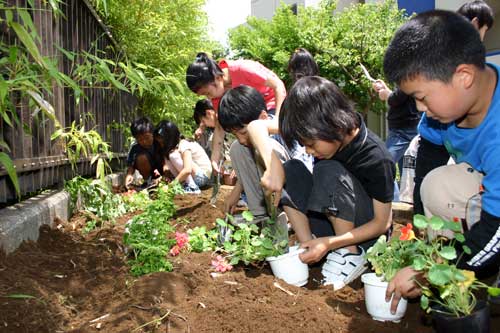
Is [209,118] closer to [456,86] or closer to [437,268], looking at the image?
[456,86]

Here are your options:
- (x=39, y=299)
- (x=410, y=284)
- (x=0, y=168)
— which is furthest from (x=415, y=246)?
(x=0, y=168)

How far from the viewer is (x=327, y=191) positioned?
2283mm

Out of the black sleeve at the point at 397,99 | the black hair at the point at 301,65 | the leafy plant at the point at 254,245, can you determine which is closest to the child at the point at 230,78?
the black hair at the point at 301,65

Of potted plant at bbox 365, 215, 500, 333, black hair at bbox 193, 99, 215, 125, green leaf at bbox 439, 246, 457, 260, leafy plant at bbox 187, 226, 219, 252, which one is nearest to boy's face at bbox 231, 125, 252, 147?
leafy plant at bbox 187, 226, 219, 252

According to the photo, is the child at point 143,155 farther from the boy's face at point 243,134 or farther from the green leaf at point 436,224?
the green leaf at point 436,224

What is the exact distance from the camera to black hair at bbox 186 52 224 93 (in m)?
3.72

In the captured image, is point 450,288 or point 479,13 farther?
point 479,13

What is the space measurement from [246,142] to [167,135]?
2.62 metres

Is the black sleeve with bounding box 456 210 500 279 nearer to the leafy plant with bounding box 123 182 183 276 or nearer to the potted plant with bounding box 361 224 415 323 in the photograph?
the potted plant with bounding box 361 224 415 323

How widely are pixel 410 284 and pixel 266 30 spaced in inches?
674

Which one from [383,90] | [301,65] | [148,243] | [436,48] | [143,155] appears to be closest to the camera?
[436,48]

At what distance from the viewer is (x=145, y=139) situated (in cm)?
554

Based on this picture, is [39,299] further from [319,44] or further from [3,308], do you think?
[319,44]

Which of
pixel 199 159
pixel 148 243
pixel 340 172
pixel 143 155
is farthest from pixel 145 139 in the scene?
pixel 340 172
